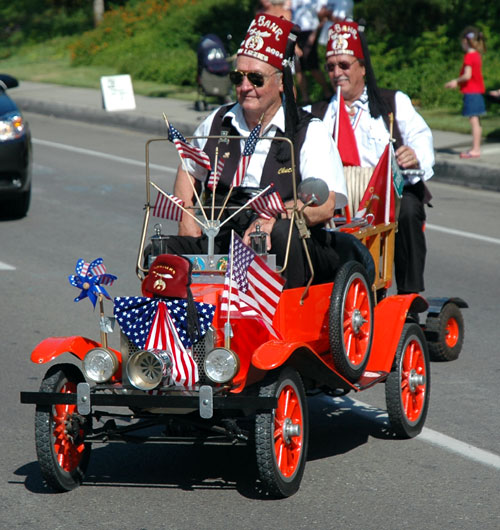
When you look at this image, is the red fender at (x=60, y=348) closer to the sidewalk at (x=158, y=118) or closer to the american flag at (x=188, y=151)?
the american flag at (x=188, y=151)

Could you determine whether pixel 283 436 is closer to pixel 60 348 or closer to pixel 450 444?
pixel 60 348

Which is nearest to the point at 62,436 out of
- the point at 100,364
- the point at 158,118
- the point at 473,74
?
the point at 100,364

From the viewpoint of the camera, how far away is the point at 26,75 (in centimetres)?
2991

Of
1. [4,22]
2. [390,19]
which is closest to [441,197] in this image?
[390,19]

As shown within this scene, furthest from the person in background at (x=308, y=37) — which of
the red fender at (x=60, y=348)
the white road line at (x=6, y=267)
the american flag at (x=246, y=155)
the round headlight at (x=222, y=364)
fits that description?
the round headlight at (x=222, y=364)

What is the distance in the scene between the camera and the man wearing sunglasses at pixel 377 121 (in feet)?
24.1

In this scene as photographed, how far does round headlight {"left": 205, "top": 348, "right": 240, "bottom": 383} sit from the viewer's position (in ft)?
16.1

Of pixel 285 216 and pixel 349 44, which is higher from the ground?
pixel 349 44

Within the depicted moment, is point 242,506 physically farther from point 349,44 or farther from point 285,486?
point 349,44

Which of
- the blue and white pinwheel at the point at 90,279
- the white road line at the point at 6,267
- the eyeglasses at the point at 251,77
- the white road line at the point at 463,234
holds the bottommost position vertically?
the white road line at the point at 463,234

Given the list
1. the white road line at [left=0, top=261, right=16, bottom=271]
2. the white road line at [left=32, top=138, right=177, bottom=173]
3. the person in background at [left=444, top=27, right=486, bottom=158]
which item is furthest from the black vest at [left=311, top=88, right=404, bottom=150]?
the person in background at [left=444, top=27, right=486, bottom=158]

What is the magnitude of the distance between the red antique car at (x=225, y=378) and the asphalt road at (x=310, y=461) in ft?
0.65

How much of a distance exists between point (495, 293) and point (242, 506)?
473 centimetres

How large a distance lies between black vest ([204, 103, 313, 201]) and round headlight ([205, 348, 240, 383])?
1.29 m
